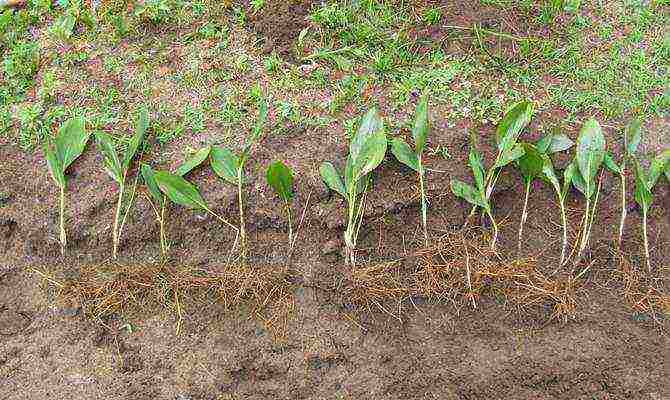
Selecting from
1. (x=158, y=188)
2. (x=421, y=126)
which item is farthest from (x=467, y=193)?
(x=158, y=188)

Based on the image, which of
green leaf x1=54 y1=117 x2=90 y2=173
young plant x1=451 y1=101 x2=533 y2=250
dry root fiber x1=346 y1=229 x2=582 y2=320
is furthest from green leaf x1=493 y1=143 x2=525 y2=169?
green leaf x1=54 y1=117 x2=90 y2=173

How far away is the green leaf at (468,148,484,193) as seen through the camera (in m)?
3.06

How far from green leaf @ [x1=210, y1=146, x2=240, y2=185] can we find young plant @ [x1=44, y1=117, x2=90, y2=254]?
58 centimetres

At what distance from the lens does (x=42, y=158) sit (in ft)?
11.0

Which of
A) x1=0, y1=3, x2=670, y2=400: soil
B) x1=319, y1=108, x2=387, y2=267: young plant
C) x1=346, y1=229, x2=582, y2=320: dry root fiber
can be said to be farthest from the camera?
x1=319, y1=108, x2=387, y2=267: young plant

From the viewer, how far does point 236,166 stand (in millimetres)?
3139

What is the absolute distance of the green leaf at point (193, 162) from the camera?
3.18 meters

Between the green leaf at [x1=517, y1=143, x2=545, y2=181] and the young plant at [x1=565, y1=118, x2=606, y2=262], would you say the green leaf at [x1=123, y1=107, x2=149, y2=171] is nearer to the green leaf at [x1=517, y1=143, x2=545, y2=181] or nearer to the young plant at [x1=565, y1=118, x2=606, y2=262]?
the green leaf at [x1=517, y1=143, x2=545, y2=181]

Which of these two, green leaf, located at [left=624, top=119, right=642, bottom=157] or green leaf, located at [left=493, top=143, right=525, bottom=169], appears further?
green leaf, located at [left=624, top=119, right=642, bottom=157]

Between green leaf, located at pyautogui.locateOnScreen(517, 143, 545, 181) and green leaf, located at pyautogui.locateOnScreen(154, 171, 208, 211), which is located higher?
green leaf, located at pyautogui.locateOnScreen(517, 143, 545, 181)

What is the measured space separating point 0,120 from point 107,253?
2.95 feet

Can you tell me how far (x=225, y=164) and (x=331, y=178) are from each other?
17.1 inches

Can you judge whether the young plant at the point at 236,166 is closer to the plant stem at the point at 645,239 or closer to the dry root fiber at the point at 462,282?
the dry root fiber at the point at 462,282

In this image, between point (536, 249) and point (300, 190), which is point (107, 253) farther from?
point (536, 249)
